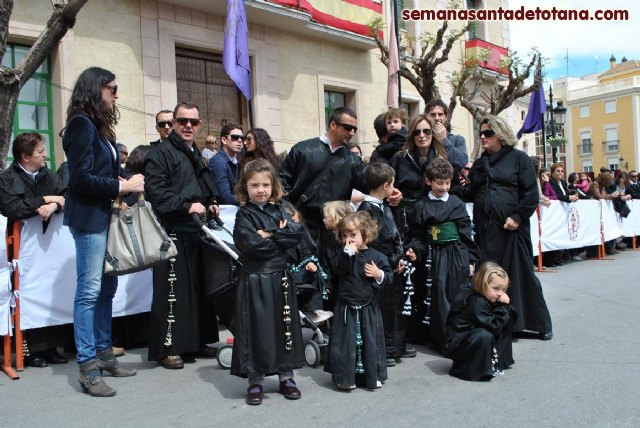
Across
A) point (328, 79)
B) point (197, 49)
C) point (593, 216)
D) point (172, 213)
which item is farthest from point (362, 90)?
point (172, 213)

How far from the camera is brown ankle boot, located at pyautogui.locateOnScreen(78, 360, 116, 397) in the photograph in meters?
4.16

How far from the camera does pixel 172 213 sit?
4.82 meters

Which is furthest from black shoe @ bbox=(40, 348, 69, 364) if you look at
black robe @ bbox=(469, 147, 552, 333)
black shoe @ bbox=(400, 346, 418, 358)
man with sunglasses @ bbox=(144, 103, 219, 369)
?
black robe @ bbox=(469, 147, 552, 333)

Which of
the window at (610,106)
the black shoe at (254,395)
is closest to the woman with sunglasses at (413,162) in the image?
the black shoe at (254,395)

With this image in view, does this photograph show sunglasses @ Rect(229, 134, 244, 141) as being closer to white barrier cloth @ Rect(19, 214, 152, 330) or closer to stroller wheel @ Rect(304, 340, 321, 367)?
white barrier cloth @ Rect(19, 214, 152, 330)

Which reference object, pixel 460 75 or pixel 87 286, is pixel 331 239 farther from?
pixel 460 75

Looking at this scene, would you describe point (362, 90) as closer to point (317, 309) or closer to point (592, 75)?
point (317, 309)

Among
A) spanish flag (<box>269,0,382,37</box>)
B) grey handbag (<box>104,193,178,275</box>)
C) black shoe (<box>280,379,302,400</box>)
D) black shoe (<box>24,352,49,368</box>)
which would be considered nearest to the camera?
black shoe (<box>280,379,302,400</box>)

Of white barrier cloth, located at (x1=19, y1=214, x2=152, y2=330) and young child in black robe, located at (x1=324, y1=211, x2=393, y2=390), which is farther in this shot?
white barrier cloth, located at (x1=19, y1=214, x2=152, y2=330)

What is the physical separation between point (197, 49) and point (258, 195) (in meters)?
10.00

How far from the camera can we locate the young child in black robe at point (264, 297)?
3983mm

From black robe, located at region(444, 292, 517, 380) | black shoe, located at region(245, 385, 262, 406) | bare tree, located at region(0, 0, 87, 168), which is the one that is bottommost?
black shoe, located at region(245, 385, 262, 406)

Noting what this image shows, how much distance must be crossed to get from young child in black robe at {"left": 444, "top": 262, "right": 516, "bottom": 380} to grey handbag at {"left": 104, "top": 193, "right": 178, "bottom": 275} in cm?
225

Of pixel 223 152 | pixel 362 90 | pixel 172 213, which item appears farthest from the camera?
pixel 362 90
